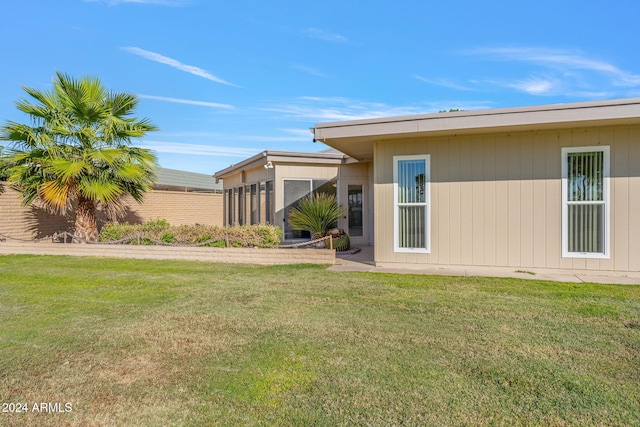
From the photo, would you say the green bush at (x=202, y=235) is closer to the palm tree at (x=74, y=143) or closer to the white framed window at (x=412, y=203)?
the palm tree at (x=74, y=143)

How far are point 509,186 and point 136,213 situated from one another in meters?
13.4

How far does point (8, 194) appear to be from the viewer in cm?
1165

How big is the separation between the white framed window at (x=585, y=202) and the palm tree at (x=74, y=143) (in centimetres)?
1041

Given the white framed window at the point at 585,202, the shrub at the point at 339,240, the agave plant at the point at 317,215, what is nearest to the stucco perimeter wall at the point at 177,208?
the agave plant at the point at 317,215

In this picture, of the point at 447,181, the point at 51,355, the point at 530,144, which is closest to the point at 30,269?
the point at 51,355

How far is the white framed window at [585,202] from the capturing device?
690 centimetres

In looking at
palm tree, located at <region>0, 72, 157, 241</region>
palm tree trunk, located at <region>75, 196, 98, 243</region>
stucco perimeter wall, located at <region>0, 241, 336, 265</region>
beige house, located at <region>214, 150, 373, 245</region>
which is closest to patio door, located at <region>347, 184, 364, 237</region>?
beige house, located at <region>214, 150, 373, 245</region>

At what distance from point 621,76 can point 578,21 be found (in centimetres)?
451

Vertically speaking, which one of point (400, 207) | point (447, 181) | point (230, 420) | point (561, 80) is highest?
point (561, 80)

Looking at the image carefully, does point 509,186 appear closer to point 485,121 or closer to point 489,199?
point 489,199

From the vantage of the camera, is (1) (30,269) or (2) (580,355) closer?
(2) (580,355)

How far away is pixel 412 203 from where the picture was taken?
26.0ft

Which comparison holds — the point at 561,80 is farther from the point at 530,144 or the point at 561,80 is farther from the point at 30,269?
the point at 30,269

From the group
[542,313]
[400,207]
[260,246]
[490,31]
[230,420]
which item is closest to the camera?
[230,420]
